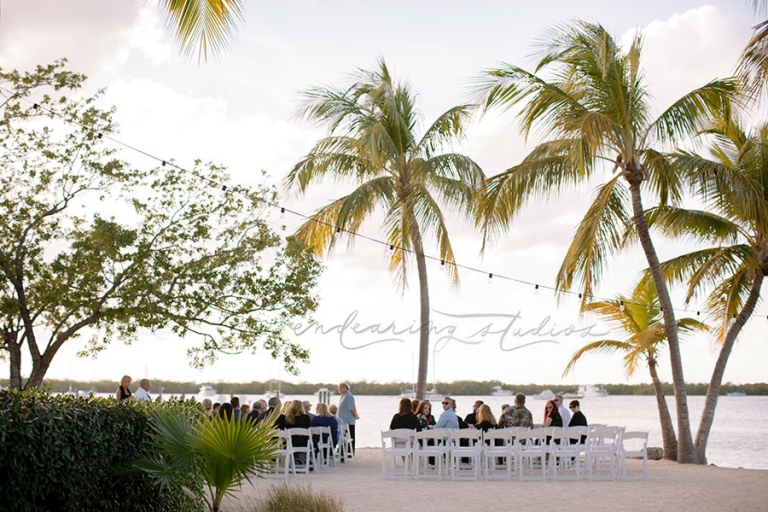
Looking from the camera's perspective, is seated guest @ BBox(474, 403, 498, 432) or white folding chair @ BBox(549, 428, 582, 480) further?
seated guest @ BBox(474, 403, 498, 432)

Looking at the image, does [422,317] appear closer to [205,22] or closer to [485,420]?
[485,420]

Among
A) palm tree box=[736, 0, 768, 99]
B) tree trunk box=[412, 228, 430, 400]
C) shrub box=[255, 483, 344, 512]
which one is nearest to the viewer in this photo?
shrub box=[255, 483, 344, 512]

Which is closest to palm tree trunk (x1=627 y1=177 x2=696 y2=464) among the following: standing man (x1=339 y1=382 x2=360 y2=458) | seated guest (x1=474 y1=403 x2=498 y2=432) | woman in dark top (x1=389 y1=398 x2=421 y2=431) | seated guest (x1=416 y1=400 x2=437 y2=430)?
seated guest (x1=474 y1=403 x2=498 y2=432)

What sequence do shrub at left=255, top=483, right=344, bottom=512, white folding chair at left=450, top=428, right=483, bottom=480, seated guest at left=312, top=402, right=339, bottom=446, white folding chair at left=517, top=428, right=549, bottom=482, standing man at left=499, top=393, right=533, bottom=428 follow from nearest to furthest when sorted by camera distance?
shrub at left=255, top=483, right=344, bottom=512, white folding chair at left=450, top=428, right=483, bottom=480, white folding chair at left=517, top=428, right=549, bottom=482, standing man at left=499, top=393, right=533, bottom=428, seated guest at left=312, top=402, right=339, bottom=446

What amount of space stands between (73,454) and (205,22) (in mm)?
3379

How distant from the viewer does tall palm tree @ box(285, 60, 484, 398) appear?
630 inches

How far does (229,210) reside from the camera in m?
15.2

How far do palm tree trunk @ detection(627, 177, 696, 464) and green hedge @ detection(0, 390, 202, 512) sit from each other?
972cm

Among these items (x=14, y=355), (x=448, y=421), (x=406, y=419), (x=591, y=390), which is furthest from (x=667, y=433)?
(x=591, y=390)

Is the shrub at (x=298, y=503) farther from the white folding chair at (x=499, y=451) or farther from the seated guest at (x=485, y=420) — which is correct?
the seated guest at (x=485, y=420)

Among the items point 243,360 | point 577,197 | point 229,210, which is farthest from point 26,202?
point 577,197

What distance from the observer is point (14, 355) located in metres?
13.9

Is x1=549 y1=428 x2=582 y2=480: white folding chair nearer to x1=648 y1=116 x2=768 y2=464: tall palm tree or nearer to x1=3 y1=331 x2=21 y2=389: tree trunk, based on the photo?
x1=648 y1=116 x2=768 y2=464: tall palm tree

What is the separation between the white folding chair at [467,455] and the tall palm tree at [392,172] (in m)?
3.92
